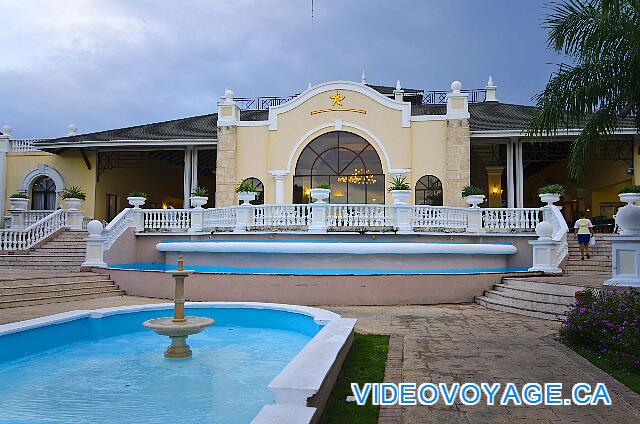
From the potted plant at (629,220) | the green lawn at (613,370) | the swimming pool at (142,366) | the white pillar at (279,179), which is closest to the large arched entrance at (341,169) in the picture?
the white pillar at (279,179)

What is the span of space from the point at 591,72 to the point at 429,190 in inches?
548

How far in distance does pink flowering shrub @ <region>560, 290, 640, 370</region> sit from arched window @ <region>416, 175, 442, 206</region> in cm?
1489

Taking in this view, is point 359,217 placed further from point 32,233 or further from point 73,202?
point 32,233

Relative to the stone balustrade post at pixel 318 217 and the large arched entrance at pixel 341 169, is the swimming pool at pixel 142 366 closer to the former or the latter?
the stone balustrade post at pixel 318 217

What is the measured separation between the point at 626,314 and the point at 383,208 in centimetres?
1038

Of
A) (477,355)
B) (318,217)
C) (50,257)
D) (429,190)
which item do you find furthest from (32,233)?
(477,355)

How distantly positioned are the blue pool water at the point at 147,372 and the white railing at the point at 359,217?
648cm

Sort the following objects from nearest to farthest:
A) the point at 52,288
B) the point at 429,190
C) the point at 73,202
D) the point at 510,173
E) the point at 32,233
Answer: the point at 52,288 → the point at 32,233 → the point at 73,202 → the point at 429,190 → the point at 510,173

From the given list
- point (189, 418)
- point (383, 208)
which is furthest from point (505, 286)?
point (189, 418)

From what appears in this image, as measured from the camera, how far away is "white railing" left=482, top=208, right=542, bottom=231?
58.8ft

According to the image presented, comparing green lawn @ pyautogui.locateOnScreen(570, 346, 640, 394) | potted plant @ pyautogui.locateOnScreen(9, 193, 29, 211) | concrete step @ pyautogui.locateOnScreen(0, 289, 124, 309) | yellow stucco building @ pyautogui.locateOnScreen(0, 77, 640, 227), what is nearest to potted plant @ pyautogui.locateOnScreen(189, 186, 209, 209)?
yellow stucco building @ pyautogui.locateOnScreen(0, 77, 640, 227)

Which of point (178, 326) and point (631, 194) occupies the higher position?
point (631, 194)

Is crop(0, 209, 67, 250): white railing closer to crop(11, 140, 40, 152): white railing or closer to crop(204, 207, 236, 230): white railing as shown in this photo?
crop(204, 207, 236, 230): white railing

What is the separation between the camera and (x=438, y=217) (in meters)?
17.6
